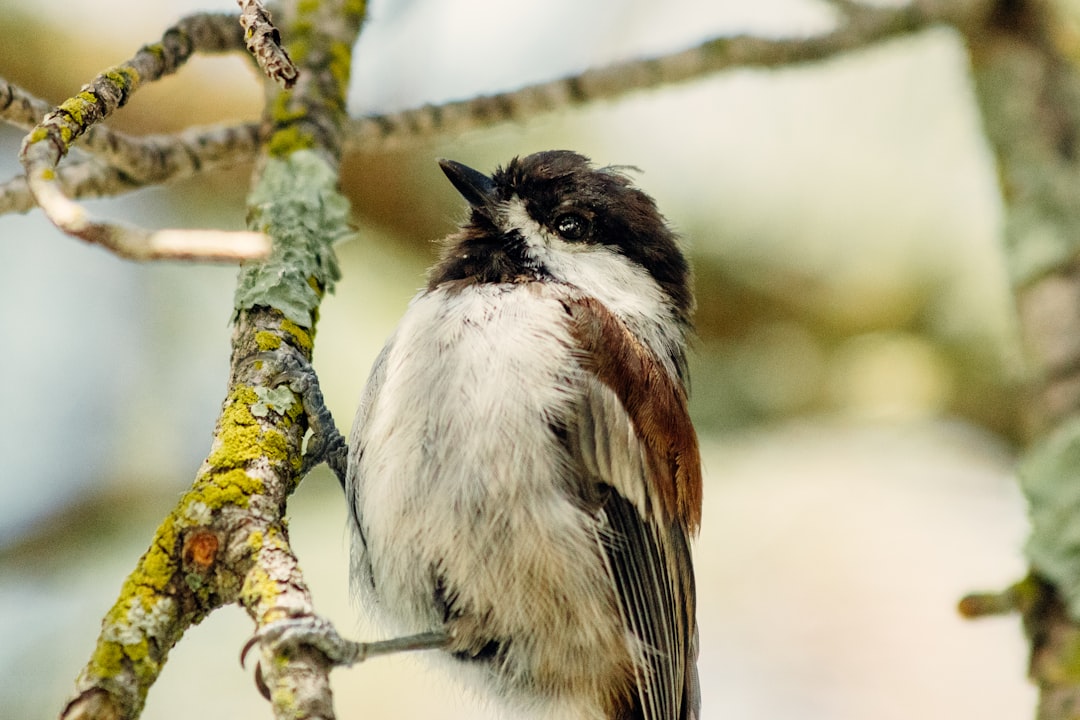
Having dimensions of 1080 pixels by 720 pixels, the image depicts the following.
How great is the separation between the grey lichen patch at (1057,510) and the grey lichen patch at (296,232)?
6.96 feet

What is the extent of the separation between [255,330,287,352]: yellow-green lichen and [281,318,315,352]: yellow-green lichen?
4 cm

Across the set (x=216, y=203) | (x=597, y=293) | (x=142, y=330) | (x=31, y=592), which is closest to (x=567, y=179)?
(x=597, y=293)

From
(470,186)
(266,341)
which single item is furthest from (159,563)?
(470,186)

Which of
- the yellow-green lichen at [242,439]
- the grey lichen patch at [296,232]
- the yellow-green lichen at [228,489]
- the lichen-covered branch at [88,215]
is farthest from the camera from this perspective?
the grey lichen patch at [296,232]

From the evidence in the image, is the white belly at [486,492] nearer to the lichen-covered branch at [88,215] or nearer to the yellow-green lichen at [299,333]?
the yellow-green lichen at [299,333]

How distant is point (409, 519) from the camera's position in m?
2.50

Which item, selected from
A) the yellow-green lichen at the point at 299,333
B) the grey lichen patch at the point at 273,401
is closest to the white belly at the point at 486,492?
the yellow-green lichen at the point at 299,333

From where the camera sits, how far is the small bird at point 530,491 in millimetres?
2479

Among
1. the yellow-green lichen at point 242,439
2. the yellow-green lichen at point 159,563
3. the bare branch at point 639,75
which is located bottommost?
the yellow-green lichen at point 159,563

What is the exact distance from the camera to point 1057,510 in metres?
3.09

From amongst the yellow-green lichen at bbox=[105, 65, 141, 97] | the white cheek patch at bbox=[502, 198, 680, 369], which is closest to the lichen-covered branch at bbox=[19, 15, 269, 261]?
the yellow-green lichen at bbox=[105, 65, 141, 97]

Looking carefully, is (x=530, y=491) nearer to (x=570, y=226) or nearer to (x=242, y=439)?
(x=242, y=439)

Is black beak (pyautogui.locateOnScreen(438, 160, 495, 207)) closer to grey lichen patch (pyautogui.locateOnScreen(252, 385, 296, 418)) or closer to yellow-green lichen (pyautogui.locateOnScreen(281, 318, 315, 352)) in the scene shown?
yellow-green lichen (pyautogui.locateOnScreen(281, 318, 315, 352))

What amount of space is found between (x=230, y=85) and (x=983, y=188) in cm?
318
